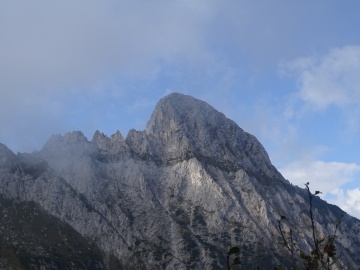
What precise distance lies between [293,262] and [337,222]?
4.37 feet

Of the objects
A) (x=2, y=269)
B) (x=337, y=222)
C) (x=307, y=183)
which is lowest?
(x=337, y=222)

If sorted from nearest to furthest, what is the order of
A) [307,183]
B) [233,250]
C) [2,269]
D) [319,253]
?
[233,250], [319,253], [307,183], [2,269]

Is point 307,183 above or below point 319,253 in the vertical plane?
above

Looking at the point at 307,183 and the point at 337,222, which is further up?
the point at 307,183

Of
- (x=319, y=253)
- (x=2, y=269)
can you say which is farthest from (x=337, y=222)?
(x=2, y=269)

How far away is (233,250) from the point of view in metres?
8.27

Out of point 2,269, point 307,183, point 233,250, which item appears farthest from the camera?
point 2,269

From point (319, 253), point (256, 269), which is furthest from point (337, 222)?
point (256, 269)

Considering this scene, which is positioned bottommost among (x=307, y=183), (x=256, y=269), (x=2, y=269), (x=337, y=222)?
(x=256, y=269)

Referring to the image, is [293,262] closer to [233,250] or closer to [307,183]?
[233,250]

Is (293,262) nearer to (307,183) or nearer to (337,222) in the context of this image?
(337,222)

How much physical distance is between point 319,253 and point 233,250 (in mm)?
1924

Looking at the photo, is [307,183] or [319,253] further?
[307,183]

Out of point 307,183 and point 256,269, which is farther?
point 307,183
